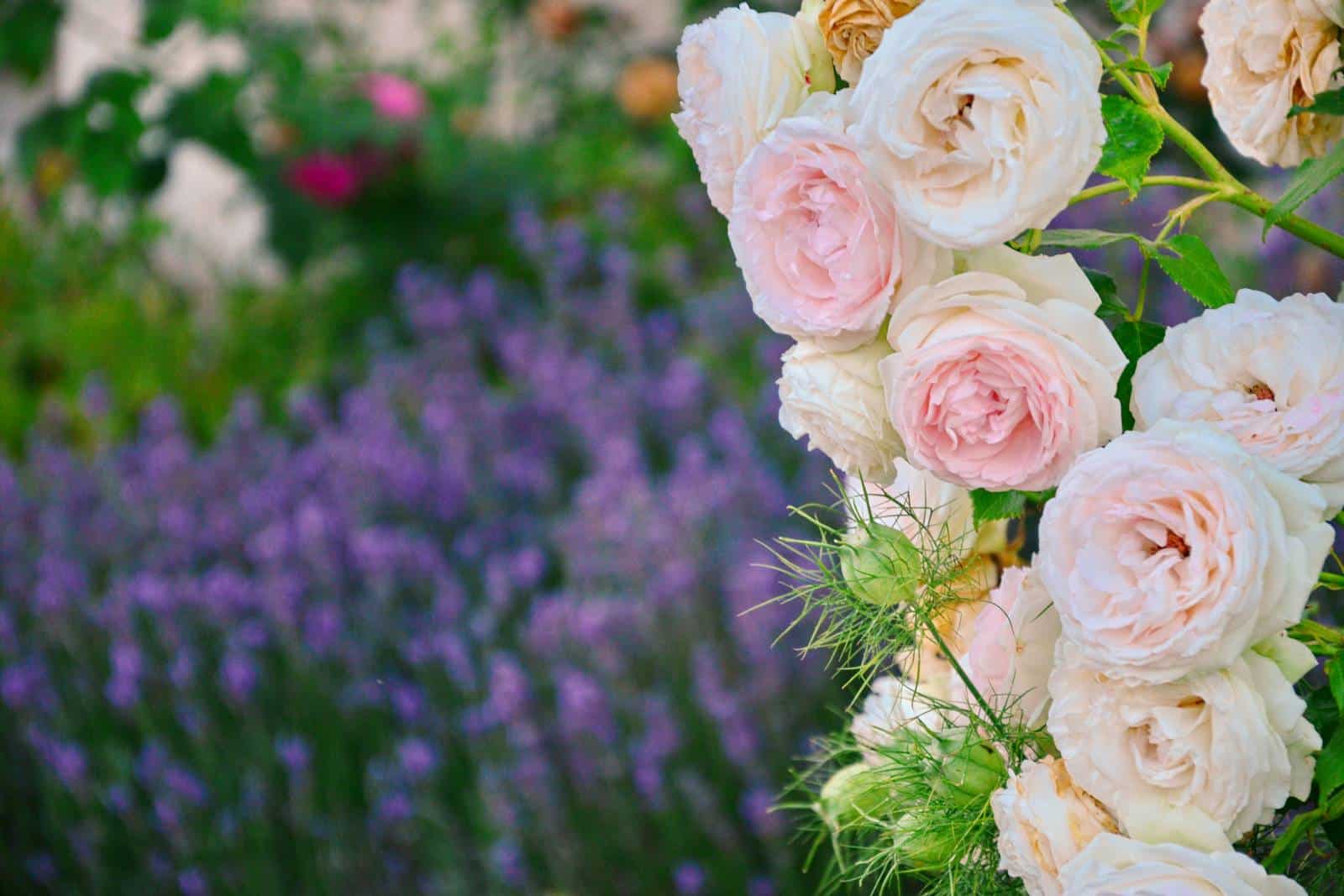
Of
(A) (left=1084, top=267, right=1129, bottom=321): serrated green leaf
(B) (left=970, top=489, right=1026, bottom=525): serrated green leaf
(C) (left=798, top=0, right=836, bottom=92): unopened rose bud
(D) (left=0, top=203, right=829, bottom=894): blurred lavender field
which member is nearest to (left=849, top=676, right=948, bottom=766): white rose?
(B) (left=970, top=489, right=1026, bottom=525): serrated green leaf

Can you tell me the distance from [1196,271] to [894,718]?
321 mm

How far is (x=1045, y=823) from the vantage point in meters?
0.66

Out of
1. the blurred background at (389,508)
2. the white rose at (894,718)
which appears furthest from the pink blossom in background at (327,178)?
the white rose at (894,718)

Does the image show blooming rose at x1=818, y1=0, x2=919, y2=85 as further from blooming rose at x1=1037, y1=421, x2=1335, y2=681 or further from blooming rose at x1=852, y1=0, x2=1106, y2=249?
blooming rose at x1=1037, y1=421, x2=1335, y2=681

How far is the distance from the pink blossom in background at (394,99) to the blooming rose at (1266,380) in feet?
13.6

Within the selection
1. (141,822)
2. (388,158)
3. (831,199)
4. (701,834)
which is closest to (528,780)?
(701,834)

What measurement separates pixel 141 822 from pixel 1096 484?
2.02 metres

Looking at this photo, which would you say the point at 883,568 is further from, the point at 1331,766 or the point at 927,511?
the point at 1331,766

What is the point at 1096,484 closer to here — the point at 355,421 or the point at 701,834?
the point at 701,834

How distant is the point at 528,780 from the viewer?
2.05 m

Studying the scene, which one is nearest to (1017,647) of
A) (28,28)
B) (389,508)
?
(389,508)

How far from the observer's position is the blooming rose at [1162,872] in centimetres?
60

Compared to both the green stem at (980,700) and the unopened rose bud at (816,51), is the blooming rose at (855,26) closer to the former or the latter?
the unopened rose bud at (816,51)

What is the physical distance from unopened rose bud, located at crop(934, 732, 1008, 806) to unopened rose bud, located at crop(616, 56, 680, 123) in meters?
4.30
